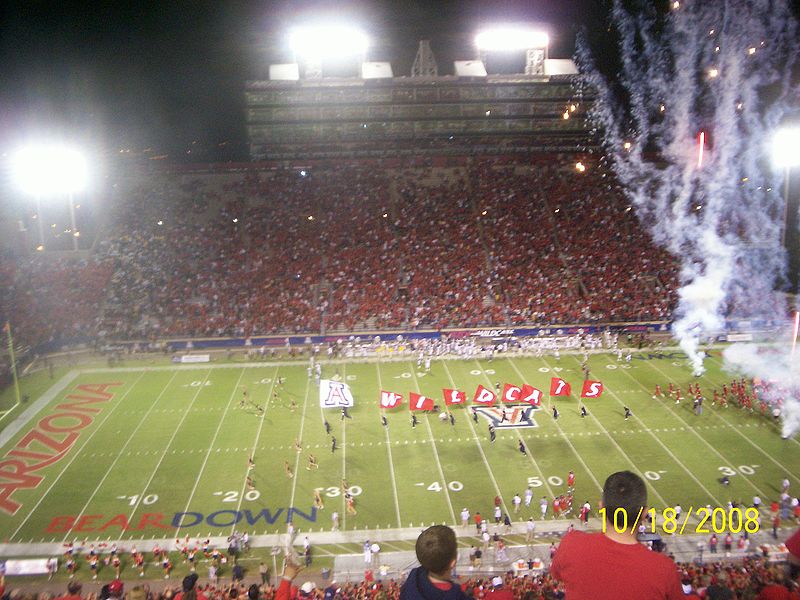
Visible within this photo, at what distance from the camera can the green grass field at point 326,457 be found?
61.7 feet

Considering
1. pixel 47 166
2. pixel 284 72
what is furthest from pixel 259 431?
pixel 284 72

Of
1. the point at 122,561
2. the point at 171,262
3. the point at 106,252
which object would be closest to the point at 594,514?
the point at 122,561

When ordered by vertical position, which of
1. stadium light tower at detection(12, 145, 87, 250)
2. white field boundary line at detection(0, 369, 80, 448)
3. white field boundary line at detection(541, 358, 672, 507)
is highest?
stadium light tower at detection(12, 145, 87, 250)

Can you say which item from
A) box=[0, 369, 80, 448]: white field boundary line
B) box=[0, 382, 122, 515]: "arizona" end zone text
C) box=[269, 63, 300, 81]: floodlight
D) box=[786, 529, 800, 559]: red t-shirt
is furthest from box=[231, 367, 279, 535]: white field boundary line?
box=[269, 63, 300, 81]: floodlight

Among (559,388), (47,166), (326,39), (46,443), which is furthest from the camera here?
(326,39)

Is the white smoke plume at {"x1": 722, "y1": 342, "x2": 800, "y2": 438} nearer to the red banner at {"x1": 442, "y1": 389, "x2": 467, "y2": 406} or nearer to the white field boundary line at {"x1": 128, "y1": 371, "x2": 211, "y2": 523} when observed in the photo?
the red banner at {"x1": 442, "y1": 389, "x2": 467, "y2": 406}

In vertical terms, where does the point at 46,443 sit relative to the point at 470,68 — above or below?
below

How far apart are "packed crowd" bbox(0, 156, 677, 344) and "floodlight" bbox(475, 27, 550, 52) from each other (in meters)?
8.73

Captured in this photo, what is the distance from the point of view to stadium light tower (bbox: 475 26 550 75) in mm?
47500

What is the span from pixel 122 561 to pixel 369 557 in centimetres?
670

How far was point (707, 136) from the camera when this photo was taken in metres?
42.3

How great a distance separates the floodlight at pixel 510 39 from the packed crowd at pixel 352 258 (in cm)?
873

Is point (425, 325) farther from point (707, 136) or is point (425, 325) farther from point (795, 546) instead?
point (795, 546)

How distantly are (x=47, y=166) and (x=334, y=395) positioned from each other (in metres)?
21.8
